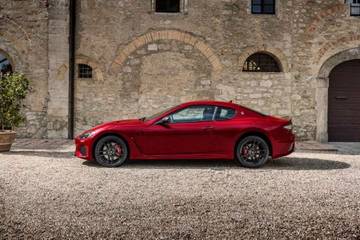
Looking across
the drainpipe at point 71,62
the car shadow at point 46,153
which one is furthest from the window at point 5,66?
the car shadow at point 46,153

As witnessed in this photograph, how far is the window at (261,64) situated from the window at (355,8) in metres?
3.01

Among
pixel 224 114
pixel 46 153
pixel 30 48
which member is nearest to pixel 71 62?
pixel 30 48

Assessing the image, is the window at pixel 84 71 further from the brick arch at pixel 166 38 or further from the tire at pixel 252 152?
the tire at pixel 252 152

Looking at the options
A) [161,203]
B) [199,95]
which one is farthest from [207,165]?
[199,95]

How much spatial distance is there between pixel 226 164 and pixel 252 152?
2.09 ft

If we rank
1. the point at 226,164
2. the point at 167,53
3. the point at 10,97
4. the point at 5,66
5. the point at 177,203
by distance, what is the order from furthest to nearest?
the point at 5,66 < the point at 167,53 < the point at 10,97 < the point at 226,164 < the point at 177,203

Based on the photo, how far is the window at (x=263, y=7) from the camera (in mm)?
13125

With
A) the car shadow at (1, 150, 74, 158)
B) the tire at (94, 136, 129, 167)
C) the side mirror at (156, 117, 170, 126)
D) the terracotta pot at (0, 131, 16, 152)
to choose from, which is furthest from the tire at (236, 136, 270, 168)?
the terracotta pot at (0, 131, 16, 152)

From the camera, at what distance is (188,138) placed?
25.3 ft

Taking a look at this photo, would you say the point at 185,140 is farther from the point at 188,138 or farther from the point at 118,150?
the point at 118,150

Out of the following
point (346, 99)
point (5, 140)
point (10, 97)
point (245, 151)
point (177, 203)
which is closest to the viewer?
point (177, 203)

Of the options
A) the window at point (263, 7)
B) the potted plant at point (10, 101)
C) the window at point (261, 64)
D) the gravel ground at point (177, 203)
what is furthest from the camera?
the window at point (263, 7)

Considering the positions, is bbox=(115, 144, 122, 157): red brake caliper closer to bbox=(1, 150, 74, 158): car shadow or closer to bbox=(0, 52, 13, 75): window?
bbox=(1, 150, 74, 158): car shadow

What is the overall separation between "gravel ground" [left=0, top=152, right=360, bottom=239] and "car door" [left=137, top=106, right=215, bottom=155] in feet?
1.70
